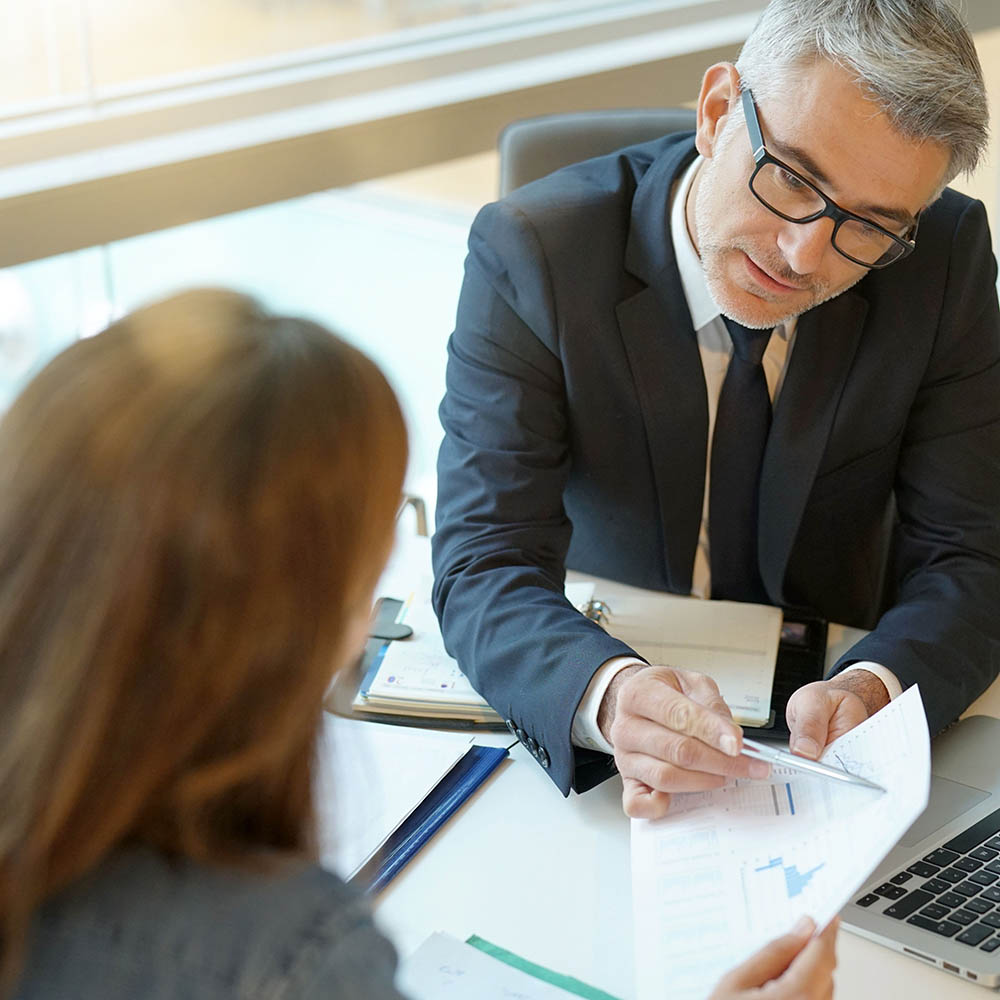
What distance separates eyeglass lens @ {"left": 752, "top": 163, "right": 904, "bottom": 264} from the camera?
1.43 m

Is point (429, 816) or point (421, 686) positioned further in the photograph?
point (421, 686)

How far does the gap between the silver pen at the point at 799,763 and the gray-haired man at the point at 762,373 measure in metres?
0.22

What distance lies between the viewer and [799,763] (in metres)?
1.10

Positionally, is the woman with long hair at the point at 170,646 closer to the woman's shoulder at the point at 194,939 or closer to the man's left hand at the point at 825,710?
the woman's shoulder at the point at 194,939

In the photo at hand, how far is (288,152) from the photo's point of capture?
2340mm

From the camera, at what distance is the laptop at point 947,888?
3.36ft

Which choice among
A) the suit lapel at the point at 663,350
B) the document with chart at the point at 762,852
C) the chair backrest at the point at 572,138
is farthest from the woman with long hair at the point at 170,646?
the chair backrest at the point at 572,138

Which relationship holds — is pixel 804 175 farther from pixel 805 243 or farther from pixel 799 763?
pixel 799 763

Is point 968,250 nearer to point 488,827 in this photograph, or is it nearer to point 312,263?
point 488,827

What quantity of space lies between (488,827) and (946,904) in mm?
414

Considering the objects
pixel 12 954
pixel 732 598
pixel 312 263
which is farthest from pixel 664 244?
pixel 312 263

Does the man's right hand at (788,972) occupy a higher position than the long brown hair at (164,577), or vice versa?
the long brown hair at (164,577)

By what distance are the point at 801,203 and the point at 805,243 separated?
5 cm

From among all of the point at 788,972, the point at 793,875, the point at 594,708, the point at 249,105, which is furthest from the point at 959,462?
the point at 249,105
